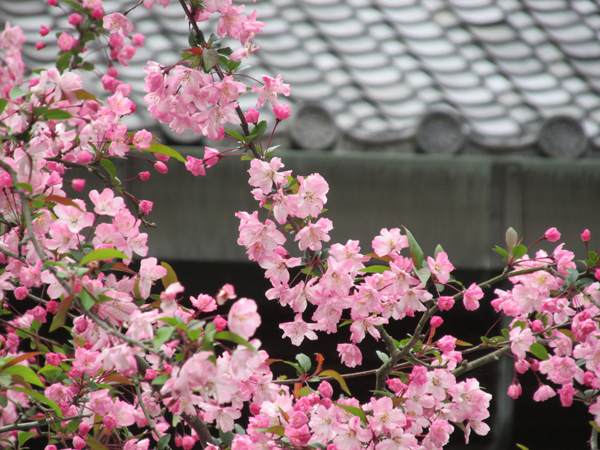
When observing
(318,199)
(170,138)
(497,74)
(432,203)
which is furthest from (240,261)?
(497,74)

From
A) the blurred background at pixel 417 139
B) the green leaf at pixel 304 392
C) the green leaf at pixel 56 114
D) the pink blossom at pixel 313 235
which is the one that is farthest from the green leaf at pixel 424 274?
the blurred background at pixel 417 139

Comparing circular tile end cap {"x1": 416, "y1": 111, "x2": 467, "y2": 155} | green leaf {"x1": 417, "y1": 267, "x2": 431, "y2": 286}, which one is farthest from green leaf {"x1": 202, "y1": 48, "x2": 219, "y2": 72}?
circular tile end cap {"x1": 416, "y1": 111, "x2": 467, "y2": 155}

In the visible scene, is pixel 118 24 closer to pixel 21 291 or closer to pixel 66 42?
pixel 66 42

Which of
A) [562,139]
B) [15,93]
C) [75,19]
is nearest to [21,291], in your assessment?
[15,93]

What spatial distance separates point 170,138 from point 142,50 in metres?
0.56

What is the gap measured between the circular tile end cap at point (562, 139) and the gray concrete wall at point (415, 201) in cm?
3

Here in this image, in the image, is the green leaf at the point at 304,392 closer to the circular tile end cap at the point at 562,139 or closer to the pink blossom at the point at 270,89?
the pink blossom at the point at 270,89

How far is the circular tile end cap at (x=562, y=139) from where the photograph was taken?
184 cm

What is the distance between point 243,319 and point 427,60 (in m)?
1.81

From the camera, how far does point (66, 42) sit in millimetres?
819

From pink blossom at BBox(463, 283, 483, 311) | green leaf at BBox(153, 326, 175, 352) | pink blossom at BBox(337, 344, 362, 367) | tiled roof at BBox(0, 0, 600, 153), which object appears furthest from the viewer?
tiled roof at BBox(0, 0, 600, 153)

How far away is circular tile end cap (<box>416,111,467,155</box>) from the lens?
182 cm

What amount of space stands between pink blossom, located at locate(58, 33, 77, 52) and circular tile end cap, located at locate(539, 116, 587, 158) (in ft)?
4.81

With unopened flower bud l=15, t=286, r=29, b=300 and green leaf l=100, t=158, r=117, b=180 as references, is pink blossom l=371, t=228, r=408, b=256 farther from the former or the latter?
unopened flower bud l=15, t=286, r=29, b=300
